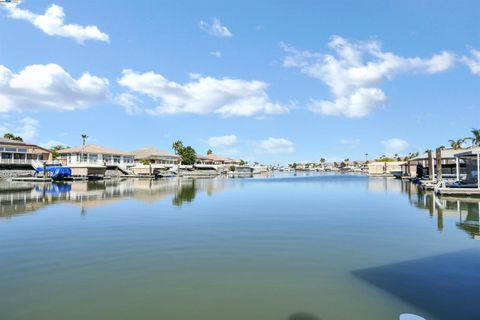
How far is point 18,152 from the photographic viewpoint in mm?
83062

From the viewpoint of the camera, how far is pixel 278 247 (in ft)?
43.4

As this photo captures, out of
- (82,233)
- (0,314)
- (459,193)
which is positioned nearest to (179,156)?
(459,193)

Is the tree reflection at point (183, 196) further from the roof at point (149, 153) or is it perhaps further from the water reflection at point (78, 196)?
the roof at point (149, 153)

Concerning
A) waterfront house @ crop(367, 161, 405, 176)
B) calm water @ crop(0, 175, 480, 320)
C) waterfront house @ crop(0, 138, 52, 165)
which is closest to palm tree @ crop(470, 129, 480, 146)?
waterfront house @ crop(367, 161, 405, 176)

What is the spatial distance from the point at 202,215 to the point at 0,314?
1571cm

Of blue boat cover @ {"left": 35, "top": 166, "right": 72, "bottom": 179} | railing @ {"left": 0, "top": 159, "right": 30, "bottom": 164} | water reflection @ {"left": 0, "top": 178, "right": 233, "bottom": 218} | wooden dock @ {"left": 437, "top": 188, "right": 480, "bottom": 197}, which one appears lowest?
water reflection @ {"left": 0, "top": 178, "right": 233, "bottom": 218}

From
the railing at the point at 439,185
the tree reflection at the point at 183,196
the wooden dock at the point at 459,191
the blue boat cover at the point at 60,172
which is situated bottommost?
the tree reflection at the point at 183,196

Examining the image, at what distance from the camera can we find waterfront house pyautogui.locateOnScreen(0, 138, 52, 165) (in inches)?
3108

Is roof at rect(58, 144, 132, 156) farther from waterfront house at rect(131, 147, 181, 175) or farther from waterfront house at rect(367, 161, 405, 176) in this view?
waterfront house at rect(367, 161, 405, 176)

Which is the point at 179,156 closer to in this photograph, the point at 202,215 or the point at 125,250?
the point at 202,215

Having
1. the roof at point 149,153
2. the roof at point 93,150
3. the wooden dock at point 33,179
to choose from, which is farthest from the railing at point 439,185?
the roof at point 149,153

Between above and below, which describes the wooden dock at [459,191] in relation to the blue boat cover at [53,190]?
above

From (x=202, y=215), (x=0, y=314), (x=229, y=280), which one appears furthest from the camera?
(x=202, y=215)

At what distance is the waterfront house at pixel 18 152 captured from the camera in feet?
259
